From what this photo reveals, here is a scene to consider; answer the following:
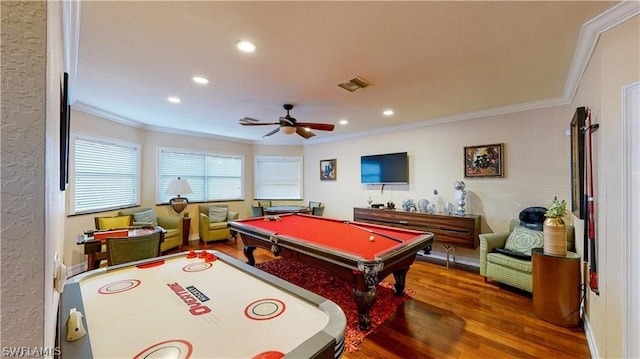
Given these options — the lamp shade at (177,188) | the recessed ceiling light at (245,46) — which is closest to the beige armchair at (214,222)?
the lamp shade at (177,188)

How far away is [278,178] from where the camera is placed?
22.6ft

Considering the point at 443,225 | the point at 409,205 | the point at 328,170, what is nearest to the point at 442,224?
the point at 443,225

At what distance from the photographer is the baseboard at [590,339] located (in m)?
1.96

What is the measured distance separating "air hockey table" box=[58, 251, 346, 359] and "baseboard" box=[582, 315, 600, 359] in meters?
2.29

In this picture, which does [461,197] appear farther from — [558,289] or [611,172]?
[611,172]

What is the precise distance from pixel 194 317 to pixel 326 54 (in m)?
2.11

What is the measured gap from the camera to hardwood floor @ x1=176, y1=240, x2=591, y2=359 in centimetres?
206

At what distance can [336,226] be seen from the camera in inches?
136

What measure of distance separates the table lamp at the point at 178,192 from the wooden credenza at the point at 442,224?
3875 millimetres

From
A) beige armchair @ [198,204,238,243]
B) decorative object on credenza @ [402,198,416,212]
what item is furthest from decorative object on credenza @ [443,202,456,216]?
beige armchair @ [198,204,238,243]

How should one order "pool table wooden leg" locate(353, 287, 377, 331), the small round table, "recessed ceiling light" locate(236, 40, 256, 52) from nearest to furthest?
"recessed ceiling light" locate(236, 40, 256, 52) < "pool table wooden leg" locate(353, 287, 377, 331) < the small round table

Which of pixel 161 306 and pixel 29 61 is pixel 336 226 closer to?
pixel 161 306

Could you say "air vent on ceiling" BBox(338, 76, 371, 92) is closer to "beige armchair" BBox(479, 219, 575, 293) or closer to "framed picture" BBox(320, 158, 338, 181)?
"beige armchair" BBox(479, 219, 575, 293)

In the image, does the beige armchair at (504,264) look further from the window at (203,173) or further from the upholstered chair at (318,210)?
the window at (203,173)
